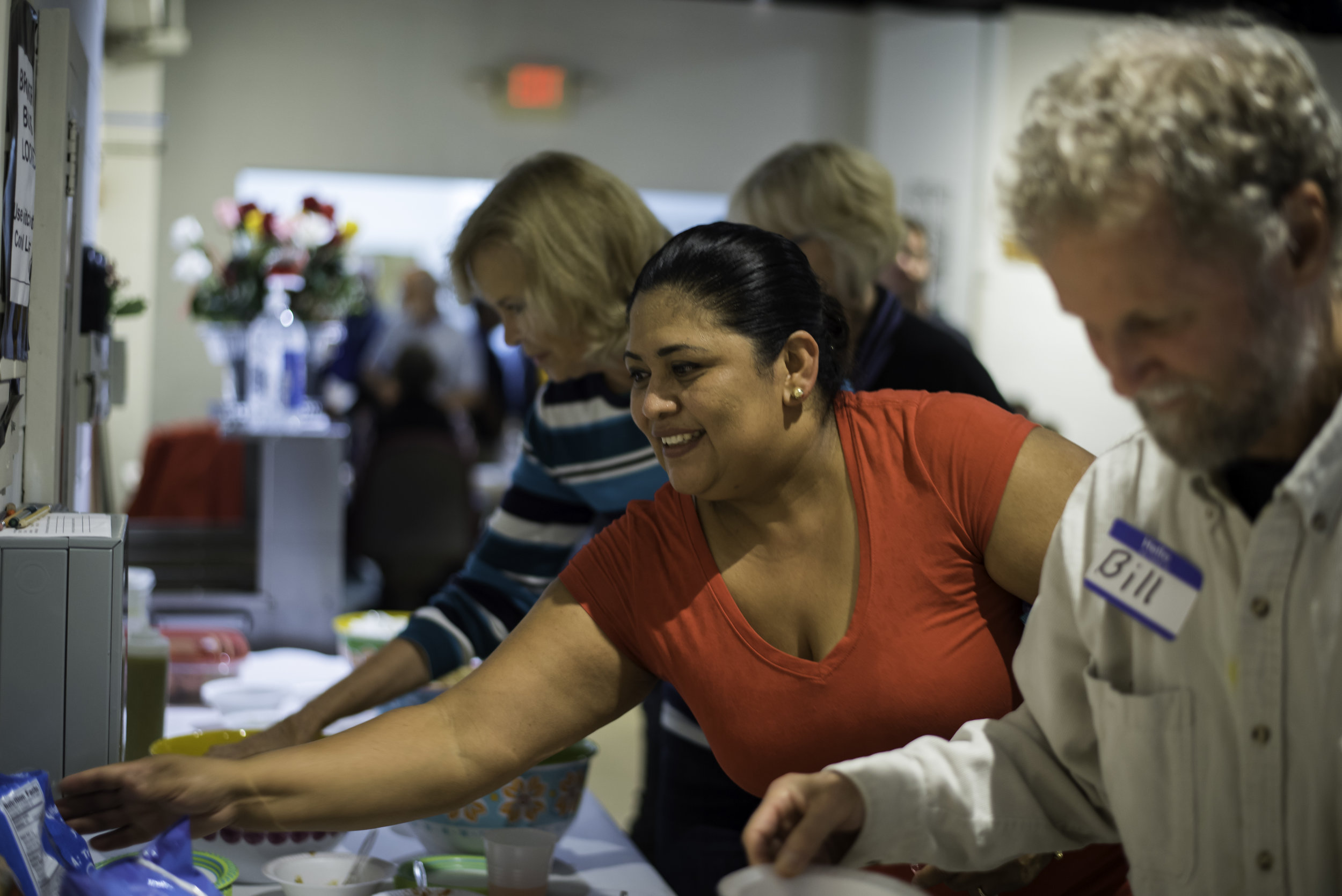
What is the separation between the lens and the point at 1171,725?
3.07 ft

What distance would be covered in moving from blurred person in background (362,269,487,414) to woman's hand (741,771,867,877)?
5.18 m

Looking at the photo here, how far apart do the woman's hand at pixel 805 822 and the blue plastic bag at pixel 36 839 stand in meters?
0.53

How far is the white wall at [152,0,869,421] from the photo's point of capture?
5.96 meters

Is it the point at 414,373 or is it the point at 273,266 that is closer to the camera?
the point at 273,266

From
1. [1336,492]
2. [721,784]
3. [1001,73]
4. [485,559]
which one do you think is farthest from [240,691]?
[1001,73]

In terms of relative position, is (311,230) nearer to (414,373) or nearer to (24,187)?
(414,373)

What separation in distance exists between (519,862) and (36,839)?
0.49m

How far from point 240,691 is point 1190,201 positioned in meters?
1.63

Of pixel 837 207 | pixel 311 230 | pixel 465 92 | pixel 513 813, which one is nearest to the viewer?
pixel 513 813

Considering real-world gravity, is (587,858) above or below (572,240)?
below

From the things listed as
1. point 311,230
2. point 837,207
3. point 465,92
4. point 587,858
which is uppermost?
point 465,92

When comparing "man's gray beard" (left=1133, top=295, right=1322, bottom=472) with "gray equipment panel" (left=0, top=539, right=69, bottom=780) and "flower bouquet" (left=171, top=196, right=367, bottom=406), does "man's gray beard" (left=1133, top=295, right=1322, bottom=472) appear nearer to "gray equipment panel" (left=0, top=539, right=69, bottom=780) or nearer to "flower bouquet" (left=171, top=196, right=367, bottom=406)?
"gray equipment panel" (left=0, top=539, right=69, bottom=780)

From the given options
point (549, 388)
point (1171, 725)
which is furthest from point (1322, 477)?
point (549, 388)

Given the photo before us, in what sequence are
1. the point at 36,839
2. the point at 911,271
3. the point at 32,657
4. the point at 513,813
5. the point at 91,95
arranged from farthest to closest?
the point at 911,271
the point at 91,95
the point at 513,813
the point at 32,657
the point at 36,839
